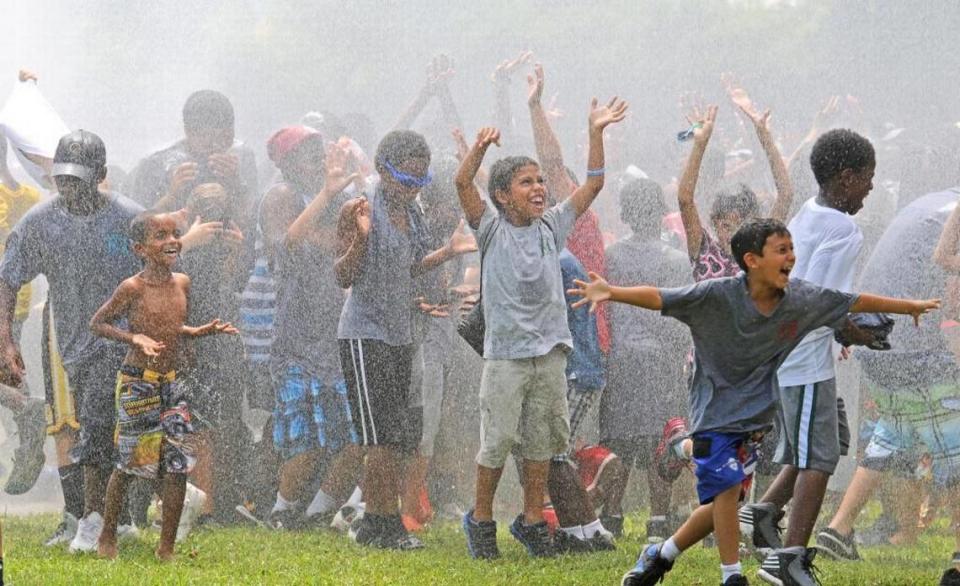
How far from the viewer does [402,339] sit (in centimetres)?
736

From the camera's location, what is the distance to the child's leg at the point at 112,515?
6742mm

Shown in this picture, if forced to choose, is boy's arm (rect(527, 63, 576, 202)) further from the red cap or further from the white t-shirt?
the white t-shirt

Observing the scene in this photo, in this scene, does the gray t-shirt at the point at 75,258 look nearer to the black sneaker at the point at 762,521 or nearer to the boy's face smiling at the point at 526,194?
→ the boy's face smiling at the point at 526,194

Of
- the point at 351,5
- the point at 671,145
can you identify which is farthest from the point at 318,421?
the point at 351,5

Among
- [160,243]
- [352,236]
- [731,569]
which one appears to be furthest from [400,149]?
[731,569]

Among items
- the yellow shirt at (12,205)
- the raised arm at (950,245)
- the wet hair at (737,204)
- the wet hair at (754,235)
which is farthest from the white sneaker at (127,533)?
the raised arm at (950,245)

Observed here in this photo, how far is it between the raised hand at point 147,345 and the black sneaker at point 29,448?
256 centimetres

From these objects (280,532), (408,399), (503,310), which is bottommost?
(280,532)

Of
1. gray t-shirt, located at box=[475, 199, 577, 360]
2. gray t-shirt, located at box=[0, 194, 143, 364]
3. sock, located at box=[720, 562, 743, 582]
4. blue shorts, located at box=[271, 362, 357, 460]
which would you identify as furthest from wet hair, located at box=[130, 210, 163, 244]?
sock, located at box=[720, 562, 743, 582]

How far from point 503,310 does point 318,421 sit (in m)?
1.88

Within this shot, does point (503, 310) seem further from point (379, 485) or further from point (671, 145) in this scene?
point (671, 145)

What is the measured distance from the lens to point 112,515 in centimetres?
675

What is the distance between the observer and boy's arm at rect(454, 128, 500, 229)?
6.55m

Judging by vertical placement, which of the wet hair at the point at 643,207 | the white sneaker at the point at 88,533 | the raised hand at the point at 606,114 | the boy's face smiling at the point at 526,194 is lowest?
the white sneaker at the point at 88,533
